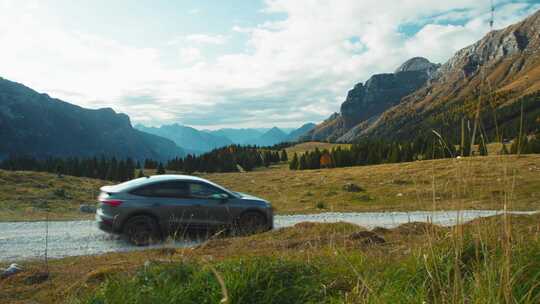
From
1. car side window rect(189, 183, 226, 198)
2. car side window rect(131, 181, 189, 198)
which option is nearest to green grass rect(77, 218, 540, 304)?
car side window rect(131, 181, 189, 198)

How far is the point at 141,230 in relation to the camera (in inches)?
448

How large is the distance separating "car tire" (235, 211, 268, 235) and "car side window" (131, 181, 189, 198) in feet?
6.03

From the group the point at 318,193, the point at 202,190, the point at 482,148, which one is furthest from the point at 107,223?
the point at 318,193

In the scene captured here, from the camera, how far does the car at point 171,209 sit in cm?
1131

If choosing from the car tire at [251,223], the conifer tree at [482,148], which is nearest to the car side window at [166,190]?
the car tire at [251,223]

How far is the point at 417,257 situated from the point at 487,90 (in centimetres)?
169

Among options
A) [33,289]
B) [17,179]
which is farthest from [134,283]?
[17,179]

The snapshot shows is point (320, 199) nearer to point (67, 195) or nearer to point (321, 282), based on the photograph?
point (67, 195)

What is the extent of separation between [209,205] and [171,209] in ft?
3.64

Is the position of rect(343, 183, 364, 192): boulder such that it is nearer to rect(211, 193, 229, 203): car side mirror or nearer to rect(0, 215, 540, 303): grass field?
rect(211, 193, 229, 203): car side mirror

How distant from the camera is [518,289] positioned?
9.94 ft

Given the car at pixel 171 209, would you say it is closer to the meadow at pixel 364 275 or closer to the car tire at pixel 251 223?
the car tire at pixel 251 223

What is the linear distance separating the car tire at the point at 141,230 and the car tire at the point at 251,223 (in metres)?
2.41

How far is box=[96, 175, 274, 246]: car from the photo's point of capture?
37.1 feet
